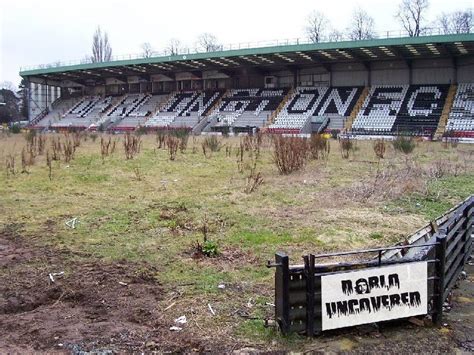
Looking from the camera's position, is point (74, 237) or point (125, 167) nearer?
point (74, 237)

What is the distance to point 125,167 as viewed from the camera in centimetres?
1559

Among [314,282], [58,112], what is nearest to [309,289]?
[314,282]

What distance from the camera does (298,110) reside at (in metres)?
44.7

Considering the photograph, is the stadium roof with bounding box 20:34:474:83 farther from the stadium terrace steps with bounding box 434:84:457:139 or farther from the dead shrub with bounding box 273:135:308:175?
the dead shrub with bounding box 273:135:308:175

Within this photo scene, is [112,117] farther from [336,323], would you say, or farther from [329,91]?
[336,323]

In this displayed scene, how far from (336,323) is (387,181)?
27.9ft

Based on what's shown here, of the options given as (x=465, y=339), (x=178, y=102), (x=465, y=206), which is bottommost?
(x=465, y=339)

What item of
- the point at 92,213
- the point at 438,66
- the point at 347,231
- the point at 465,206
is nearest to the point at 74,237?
the point at 92,213

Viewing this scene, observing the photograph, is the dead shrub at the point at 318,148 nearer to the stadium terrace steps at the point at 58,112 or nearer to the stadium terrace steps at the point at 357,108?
the stadium terrace steps at the point at 357,108

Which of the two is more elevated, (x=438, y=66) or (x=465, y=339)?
(x=438, y=66)

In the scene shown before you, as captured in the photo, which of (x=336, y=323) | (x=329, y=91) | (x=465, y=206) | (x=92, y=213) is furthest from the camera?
(x=329, y=91)

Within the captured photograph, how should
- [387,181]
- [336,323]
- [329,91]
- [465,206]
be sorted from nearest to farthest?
[336,323], [465,206], [387,181], [329,91]

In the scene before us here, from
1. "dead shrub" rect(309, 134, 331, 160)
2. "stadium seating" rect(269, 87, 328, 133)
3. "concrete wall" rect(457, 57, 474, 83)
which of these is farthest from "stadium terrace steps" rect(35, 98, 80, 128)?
"dead shrub" rect(309, 134, 331, 160)

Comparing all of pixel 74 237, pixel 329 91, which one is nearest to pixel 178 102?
pixel 329 91
